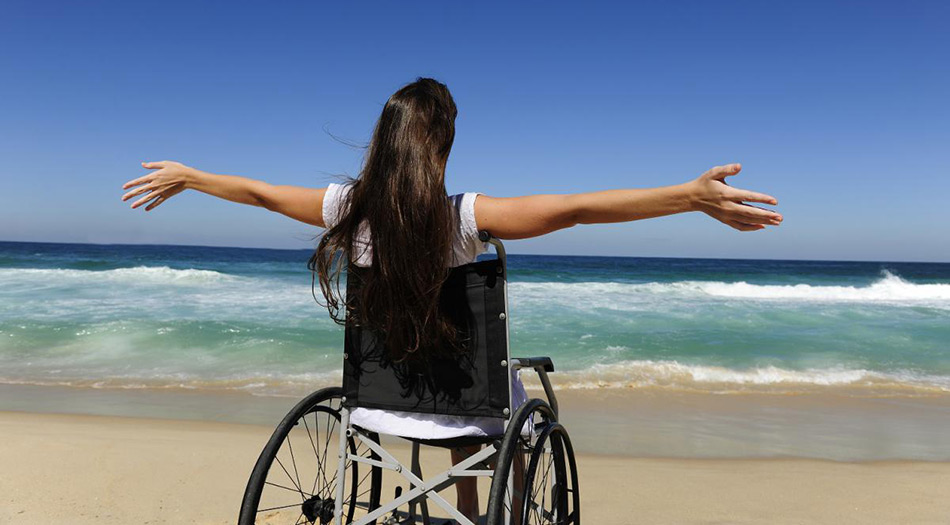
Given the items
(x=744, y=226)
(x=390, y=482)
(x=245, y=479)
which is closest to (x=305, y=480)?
(x=245, y=479)

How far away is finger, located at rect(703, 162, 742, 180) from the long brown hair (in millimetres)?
676

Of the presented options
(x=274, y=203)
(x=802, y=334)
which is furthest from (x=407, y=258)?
(x=802, y=334)

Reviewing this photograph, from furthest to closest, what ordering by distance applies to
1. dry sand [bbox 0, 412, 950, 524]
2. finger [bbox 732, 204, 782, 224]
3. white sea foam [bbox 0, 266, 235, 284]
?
white sea foam [bbox 0, 266, 235, 284] → dry sand [bbox 0, 412, 950, 524] → finger [bbox 732, 204, 782, 224]

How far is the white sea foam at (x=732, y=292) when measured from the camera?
1817cm

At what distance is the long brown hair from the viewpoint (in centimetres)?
180

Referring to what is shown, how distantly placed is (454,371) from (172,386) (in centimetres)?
535

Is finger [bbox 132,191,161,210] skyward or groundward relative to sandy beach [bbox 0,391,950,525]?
skyward

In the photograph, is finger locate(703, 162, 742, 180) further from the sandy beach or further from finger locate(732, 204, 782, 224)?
the sandy beach

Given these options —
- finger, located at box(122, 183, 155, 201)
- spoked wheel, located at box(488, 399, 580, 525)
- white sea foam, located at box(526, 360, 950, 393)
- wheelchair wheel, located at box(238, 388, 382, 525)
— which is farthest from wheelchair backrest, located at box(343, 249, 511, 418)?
white sea foam, located at box(526, 360, 950, 393)

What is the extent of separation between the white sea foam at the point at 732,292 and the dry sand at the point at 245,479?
1089 centimetres

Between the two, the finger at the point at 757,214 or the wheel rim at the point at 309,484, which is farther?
the wheel rim at the point at 309,484

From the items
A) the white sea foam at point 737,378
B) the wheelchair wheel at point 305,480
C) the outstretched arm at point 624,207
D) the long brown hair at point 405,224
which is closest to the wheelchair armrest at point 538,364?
the long brown hair at point 405,224

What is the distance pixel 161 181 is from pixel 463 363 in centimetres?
106

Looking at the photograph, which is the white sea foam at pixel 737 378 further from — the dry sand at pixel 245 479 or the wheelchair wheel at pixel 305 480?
the wheelchair wheel at pixel 305 480
